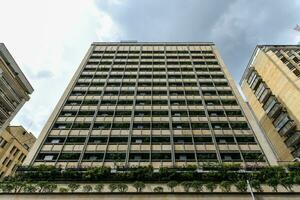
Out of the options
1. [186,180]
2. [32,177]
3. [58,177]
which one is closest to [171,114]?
[186,180]

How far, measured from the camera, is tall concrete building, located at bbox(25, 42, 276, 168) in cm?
2923

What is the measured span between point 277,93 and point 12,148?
57.1 m

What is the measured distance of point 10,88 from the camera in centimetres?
3859

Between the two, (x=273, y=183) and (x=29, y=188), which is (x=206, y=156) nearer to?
(x=273, y=183)

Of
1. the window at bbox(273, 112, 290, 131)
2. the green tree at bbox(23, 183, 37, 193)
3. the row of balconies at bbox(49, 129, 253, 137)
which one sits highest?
the window at bbox(273, 112, 290, 131)

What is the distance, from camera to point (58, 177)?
81.4 feet

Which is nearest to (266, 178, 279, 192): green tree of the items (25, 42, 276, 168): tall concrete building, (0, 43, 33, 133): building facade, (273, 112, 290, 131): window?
(25, 42, 276, 168): tall concrete building

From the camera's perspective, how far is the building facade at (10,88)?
36.4 metres

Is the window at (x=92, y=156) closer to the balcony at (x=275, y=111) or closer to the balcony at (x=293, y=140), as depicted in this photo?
the balcony at (x=293, y=140)

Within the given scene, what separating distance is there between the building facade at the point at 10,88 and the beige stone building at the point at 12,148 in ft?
36.7

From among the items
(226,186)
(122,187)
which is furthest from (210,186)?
(122,187)

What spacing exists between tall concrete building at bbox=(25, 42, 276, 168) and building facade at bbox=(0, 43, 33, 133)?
8.97 metres

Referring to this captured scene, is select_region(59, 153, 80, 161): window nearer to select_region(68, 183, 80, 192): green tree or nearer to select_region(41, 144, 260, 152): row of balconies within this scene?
select_region(41, 144, 260, 152): row of balconies

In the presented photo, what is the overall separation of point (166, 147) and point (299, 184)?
14717 millimetres
